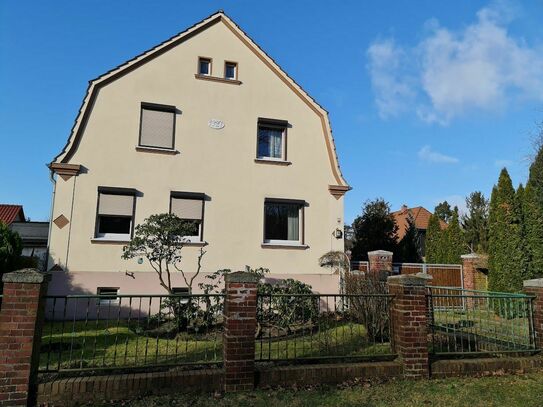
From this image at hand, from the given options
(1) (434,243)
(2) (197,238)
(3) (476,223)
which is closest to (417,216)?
(3) (476,223)

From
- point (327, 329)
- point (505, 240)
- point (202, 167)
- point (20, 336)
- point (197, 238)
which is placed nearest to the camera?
point (20, 336)

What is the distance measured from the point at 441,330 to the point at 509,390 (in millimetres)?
3279

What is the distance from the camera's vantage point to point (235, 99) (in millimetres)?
13516

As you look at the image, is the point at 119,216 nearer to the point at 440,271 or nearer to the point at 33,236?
the point at 33,236

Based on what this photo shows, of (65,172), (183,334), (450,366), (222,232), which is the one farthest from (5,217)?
(450,366)

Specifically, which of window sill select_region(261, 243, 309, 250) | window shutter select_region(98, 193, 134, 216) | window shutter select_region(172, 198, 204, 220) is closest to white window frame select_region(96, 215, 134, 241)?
window shutter select_region(98, 193, 134, 216)

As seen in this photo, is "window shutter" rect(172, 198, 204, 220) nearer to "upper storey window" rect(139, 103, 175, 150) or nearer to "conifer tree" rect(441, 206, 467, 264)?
"upper storey window" rect(139, 103, 175, 150)

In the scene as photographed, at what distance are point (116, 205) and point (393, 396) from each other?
966cm

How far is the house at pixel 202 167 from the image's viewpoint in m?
11.6

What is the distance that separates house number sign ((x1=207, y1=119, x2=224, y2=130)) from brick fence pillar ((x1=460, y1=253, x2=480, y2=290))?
11.5m

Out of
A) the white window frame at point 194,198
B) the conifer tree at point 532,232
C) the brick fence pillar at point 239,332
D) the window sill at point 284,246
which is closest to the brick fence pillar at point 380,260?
the window sill at point 284,246

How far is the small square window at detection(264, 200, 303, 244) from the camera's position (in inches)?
529

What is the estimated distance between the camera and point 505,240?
46.3 ft

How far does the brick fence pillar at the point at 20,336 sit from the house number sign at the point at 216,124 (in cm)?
912
